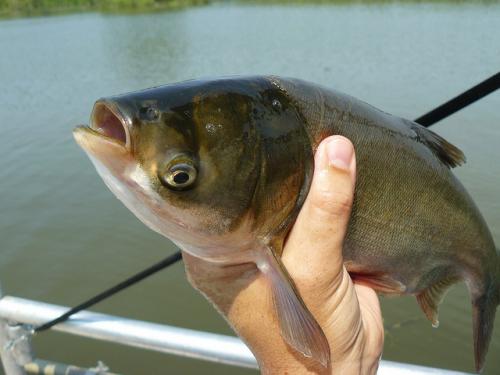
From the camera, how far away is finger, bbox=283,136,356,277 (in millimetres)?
1702

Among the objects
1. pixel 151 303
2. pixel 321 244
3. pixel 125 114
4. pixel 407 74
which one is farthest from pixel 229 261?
pixel 407 74

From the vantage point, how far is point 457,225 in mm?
2242

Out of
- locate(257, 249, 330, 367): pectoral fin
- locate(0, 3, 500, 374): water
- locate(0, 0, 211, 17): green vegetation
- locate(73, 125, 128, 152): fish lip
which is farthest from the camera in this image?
locate(0, 0, 211, 17): green vegetation

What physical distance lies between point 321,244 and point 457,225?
91 centimetres

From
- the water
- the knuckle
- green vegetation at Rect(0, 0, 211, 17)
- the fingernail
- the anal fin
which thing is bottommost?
green vegetation at Rect(0, 0, 211, 17)

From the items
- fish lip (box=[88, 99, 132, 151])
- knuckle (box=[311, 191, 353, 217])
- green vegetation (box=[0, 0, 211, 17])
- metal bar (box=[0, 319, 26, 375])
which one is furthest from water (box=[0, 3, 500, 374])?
green vegetation (box=[0, 0, 211, 17])

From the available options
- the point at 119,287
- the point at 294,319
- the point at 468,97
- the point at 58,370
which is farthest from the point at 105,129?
the point at 58,370

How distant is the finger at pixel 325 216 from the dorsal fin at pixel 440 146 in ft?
2.13

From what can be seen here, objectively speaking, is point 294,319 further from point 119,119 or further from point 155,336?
point 155,336

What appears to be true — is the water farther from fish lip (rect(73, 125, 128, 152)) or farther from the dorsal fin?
fish lip (rect(73, 125, 128, 152))

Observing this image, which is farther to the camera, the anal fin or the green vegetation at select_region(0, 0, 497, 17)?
the green vegetation at select_region(0, 0, 497, 17)

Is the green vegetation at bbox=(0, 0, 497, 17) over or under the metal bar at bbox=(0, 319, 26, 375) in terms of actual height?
under

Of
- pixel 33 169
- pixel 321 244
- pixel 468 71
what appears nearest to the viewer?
pixel 321 244

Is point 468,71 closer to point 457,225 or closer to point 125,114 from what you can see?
point 457,225
